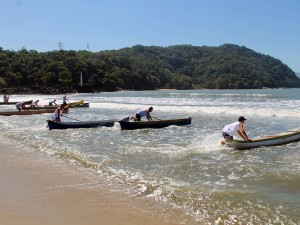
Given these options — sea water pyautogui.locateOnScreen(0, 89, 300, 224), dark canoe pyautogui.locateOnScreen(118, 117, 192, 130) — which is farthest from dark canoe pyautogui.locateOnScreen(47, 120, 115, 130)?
sea water pyautogui.locateOnScreen(0, 89, 300, 224)

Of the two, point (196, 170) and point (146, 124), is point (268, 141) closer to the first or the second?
point (196, 170)

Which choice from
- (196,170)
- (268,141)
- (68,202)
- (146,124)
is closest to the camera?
(68,202)

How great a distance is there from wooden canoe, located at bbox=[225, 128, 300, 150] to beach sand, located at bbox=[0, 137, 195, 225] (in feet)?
20.1

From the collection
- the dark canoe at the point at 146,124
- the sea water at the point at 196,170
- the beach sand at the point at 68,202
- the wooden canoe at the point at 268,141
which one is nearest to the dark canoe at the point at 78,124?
the dark canoe at the point at 146,124

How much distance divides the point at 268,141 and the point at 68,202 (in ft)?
30.7

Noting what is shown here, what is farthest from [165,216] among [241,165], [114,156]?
[114,156]

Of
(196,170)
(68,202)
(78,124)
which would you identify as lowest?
(196,170)

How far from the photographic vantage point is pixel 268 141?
569 inches

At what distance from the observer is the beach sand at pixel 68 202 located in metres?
6.38

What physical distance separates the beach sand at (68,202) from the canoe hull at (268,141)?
6.13 m

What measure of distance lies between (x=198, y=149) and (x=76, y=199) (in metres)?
7.09

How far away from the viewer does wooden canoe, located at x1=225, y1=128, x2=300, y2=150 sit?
13.9 m

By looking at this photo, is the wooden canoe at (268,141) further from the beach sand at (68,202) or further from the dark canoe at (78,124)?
the dark canoe at (78,124)

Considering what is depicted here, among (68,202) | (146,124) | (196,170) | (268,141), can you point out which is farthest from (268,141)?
(68,202)
